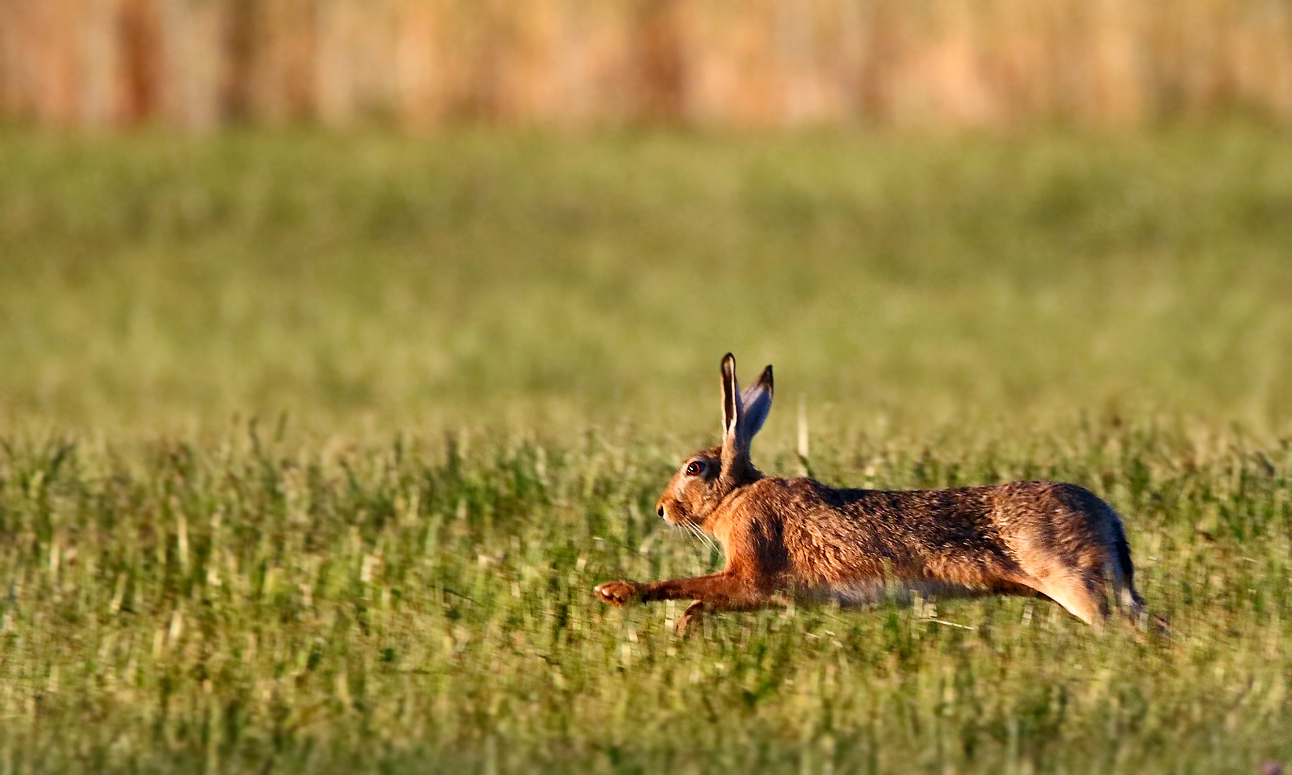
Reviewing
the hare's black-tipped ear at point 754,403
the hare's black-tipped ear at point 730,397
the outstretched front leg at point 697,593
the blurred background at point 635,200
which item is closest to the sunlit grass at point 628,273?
the blurred background at point 635,200

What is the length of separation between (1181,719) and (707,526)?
158 cm

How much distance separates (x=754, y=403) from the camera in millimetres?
5793

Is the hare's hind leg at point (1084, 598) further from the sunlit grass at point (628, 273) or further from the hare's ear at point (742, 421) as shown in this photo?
the sunlit grass at point (628, 273)

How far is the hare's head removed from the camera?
572cm

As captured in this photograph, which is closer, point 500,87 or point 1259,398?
point 1259,398

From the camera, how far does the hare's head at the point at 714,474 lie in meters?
5.72

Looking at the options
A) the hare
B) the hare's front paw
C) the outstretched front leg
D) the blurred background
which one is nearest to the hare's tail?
the hare

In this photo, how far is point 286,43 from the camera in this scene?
2389 cm

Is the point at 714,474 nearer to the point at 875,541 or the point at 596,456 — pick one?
the point at 875,541

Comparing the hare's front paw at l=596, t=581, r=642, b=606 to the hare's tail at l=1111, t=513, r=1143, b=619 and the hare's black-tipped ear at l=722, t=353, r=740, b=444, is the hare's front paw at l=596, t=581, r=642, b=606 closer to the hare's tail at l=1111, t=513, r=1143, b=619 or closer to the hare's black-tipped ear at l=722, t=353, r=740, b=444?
the hare's black-tipped ear at l=722, t=353, r=740, b=444

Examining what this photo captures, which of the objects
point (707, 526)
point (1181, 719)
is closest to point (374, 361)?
point (707, 526)

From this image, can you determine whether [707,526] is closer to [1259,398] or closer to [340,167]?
[1259,398]

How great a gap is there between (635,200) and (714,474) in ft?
53.6

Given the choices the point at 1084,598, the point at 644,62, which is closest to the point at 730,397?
the point at 1084,598
